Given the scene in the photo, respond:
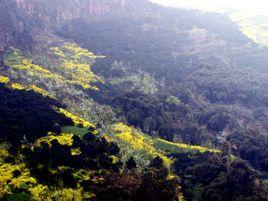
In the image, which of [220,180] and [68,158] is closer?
[68,158]

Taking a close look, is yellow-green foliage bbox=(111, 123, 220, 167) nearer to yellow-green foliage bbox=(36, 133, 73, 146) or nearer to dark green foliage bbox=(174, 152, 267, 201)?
dark green foliage bbox=(174, 152, 267, 201)

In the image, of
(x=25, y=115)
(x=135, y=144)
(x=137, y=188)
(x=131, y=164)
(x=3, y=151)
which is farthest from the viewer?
(x=135, y=144)

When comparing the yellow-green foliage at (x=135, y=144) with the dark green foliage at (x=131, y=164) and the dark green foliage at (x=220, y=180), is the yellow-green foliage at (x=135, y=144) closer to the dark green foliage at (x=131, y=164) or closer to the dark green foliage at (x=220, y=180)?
the dark green foliage at (x=131, y=164)

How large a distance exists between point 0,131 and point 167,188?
46210 mm

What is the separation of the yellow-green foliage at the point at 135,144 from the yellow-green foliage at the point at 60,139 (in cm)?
1566

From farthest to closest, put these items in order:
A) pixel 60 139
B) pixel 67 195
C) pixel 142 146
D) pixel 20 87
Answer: pixel 20 87, pixel 142 146, pixel 60 139, pixel 67 195

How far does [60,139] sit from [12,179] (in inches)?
1130

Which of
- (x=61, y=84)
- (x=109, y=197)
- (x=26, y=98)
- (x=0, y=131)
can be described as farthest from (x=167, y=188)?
(x=61, y=84)

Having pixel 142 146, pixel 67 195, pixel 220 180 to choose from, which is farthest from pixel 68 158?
pixel 220 180

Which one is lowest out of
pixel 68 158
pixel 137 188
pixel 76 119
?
pixel 76 119

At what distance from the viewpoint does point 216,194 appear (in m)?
123

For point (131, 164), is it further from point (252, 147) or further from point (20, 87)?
point (20, 87)

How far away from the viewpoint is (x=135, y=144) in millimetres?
154125

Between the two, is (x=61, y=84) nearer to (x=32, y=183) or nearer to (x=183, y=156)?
(x=183, y=156)
